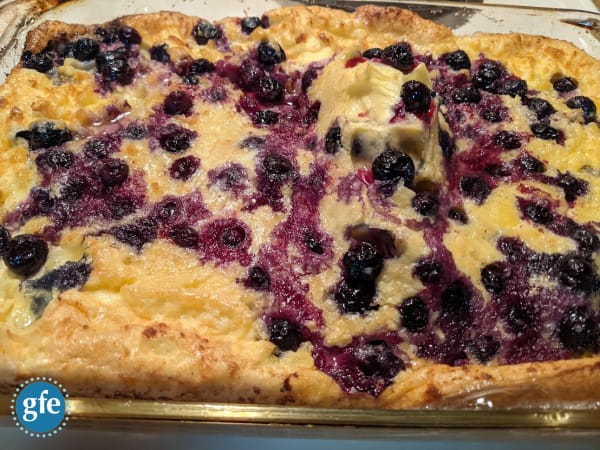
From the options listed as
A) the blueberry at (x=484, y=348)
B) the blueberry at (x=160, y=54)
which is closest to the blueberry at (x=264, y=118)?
the blueberry at (x=160, y=54)

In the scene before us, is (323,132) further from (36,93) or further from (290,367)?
(36,93)

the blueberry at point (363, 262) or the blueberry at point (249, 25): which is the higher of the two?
the blueberry at point (249, 25)

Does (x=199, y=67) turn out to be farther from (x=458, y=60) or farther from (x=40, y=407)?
(x=40, y=407)

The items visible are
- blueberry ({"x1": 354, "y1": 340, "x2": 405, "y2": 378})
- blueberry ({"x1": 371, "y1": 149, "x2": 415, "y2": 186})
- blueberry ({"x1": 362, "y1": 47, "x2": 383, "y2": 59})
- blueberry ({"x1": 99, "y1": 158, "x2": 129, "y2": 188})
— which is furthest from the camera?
blueberry ({"x1": 362, "y1": 47, "x2": 383, "y2": 59})

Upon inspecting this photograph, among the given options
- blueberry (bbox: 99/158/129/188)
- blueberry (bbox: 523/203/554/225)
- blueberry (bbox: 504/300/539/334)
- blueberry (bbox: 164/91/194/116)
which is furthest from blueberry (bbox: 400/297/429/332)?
blueberry (bbox: 164/91/194/116)

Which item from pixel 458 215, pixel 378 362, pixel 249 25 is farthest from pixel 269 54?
pixel 378 362

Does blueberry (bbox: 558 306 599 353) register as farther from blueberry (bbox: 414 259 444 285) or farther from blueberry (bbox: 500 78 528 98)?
blueberry (bbox: 500 78 528 98)

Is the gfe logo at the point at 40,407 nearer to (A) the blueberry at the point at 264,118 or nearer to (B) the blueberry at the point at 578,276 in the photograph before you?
(A) the blueberry at the point at 264,118
